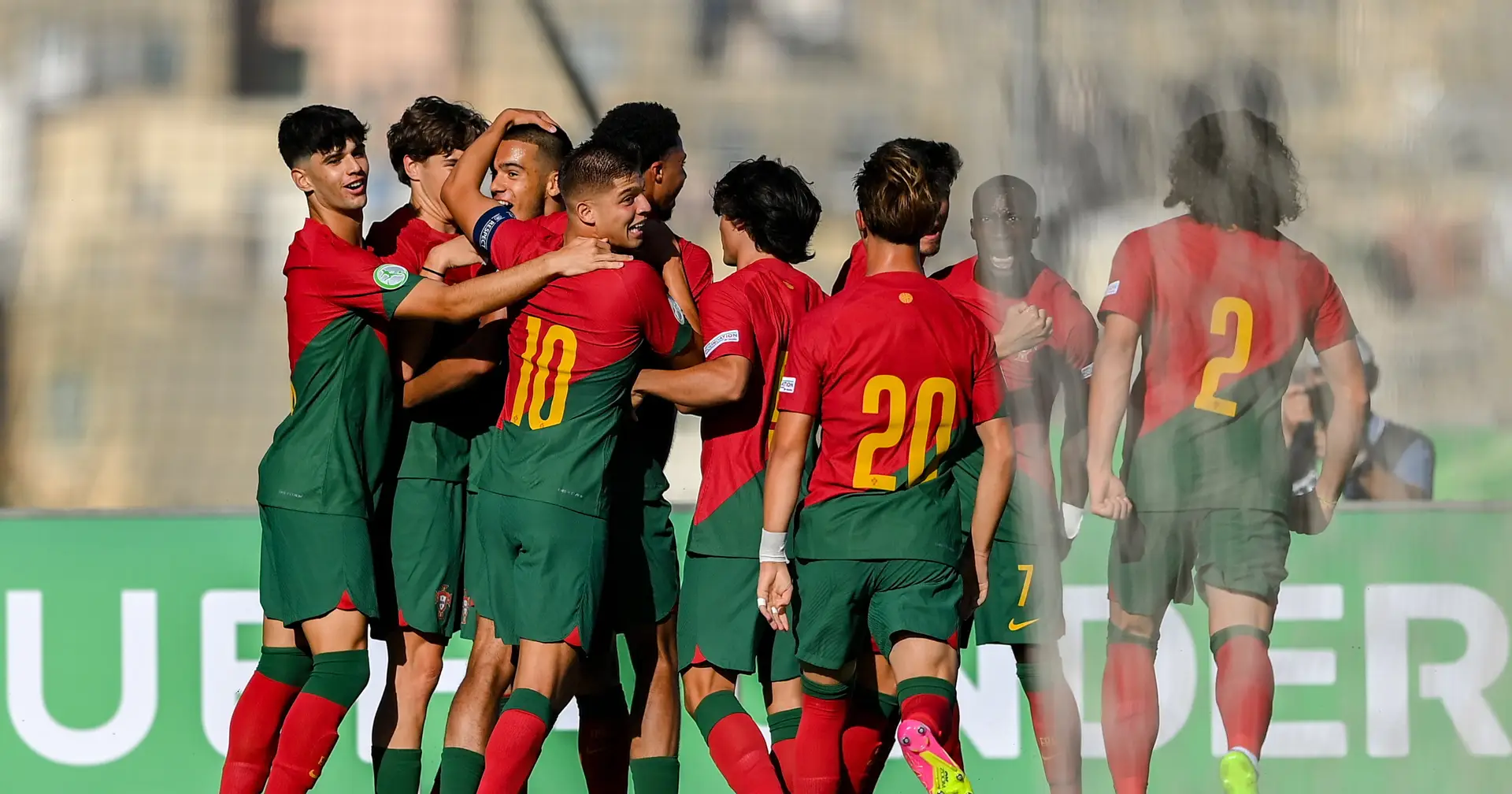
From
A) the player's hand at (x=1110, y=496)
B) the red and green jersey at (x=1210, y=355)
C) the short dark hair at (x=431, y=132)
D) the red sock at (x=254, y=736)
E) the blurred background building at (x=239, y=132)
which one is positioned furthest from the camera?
the blurred background building at (x=239, y=132)

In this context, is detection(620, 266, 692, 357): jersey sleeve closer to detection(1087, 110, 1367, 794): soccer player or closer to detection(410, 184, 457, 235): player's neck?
detection(410, 184, 457, 235): player's neck

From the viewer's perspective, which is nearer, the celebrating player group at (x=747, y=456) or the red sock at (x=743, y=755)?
the celebrating player group at (x=747, y=456)

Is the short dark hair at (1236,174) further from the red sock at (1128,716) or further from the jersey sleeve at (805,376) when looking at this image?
the red sock at (1128,716)

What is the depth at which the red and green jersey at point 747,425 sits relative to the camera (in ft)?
12.8

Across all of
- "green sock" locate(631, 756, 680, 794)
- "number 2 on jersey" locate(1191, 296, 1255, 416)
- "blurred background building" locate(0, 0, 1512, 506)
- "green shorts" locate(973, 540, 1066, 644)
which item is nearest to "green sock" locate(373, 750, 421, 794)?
"green sock" locate(631, 756, 680, 794)

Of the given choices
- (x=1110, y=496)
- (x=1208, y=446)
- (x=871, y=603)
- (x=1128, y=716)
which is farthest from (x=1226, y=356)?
(x=871, y=603)

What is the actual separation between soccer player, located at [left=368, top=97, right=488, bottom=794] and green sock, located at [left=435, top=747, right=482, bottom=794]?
287mm

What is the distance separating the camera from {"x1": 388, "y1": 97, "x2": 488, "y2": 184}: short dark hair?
4.14 m

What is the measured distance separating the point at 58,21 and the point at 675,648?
3.83m

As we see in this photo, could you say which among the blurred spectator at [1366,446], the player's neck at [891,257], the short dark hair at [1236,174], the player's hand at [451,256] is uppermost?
the short dark hair at [1236,174]

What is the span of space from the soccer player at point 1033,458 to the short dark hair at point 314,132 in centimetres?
154

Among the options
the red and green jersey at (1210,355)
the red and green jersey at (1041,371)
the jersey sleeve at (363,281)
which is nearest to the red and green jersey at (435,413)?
the jersey sleeve at (363,281)

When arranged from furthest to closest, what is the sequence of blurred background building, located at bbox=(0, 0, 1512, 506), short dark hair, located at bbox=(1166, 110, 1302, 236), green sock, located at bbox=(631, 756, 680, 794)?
blurred background building, located at bbox=(0, 0, 1512, 506) → green sock, located at bbox=(631, 756, 680, 794) → short dark hair, located at bbox=(1166, 110, 1302, 236)

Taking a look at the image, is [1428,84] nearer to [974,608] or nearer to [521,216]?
[974,608]
